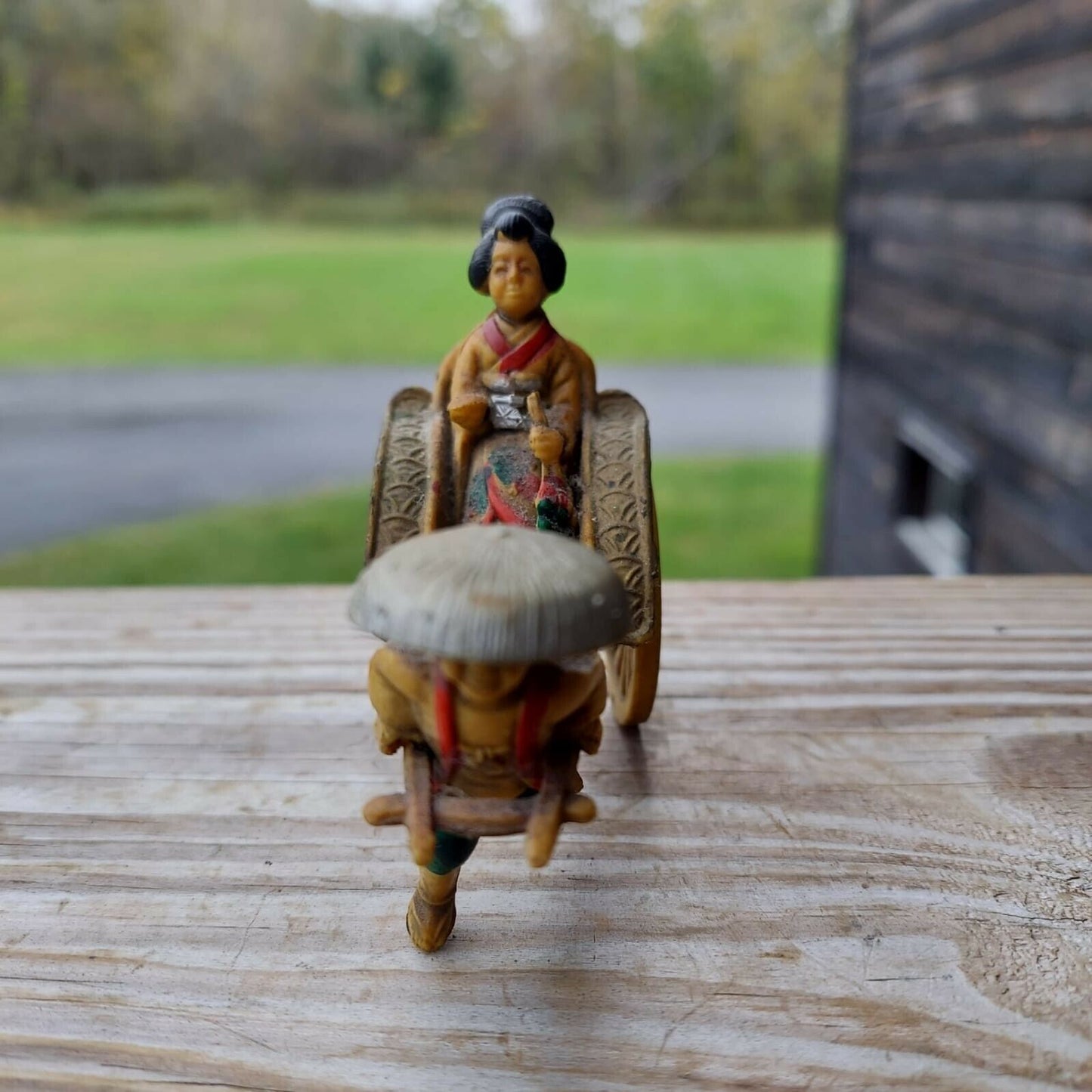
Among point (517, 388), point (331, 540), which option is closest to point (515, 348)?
point (517, 388)

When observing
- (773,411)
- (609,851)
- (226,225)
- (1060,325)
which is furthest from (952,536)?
(226,225)

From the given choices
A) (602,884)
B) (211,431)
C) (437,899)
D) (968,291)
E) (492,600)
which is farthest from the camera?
(211,431)

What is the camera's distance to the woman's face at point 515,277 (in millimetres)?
1156

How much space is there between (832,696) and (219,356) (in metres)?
3.67

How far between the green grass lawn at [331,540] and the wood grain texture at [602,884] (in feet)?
7.34

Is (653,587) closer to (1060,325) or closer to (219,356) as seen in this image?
(1060,325)

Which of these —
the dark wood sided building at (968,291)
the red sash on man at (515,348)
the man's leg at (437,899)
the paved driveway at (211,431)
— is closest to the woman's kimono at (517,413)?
the red sash on man at (515,348)

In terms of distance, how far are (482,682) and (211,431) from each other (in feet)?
13.6

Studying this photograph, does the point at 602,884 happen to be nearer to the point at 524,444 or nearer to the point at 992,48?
the point at 524,444

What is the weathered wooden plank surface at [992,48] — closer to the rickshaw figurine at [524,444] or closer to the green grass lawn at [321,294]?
the green grass lawn at [321,294]

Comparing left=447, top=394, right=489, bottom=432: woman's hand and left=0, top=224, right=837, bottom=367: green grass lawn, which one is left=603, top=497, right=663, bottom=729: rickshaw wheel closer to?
left=447, top=394, right=489, bottom=432: woman's hand

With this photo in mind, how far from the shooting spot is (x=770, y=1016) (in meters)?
0.92

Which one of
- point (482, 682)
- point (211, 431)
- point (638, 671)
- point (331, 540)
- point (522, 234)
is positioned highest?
point (522, 234)

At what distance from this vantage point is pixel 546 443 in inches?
45.9
